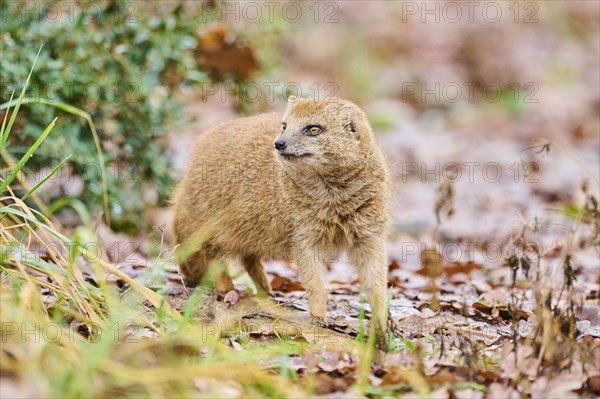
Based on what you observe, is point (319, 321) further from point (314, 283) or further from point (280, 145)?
point (280, 145)

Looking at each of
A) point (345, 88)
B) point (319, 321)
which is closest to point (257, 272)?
point (319, 321)

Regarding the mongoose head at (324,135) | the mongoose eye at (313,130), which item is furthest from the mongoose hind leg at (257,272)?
the mongoose eye at (313,130)

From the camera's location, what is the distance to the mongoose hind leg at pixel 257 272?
5.44 metres

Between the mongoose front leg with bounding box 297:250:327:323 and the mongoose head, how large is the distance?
0.52 meters

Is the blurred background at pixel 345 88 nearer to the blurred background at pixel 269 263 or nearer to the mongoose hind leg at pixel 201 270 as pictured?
the blurred background at pixel 269 263

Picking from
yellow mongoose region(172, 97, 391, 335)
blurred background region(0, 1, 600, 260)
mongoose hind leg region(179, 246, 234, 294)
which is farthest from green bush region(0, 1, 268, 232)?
yellow mongoose region(172, 97, 391, 335)

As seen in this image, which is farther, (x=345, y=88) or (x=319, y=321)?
(x=345, y=88)

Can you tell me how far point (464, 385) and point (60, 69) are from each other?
401 centimetres

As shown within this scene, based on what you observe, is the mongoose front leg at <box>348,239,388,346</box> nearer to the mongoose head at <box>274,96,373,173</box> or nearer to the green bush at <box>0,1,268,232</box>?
the mongoose head at <box>274,96,373,173</box>

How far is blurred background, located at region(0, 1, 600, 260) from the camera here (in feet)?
20.6

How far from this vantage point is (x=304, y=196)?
15.6 feet

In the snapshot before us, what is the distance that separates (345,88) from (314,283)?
982cm

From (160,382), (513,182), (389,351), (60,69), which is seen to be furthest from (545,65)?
(160,382)

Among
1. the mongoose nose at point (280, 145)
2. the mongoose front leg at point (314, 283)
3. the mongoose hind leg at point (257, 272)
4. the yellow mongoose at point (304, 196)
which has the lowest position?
the mongoose hind leg at point (257, 272)
